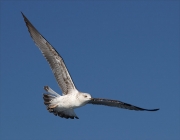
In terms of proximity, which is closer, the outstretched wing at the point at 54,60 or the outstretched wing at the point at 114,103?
the outstretched wing at the point at 54,60

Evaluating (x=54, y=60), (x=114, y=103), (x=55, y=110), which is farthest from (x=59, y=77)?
(x=114, y=103)

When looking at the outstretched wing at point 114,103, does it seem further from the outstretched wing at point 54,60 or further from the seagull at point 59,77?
the outstretched wing at point 54,60

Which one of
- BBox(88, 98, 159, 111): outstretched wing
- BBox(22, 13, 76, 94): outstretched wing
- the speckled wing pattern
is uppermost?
BBox(22, 13, 76, 94): outstretched wing

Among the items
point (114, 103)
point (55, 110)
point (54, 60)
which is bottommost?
point (55, 110)

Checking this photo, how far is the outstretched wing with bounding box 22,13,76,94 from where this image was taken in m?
20.3

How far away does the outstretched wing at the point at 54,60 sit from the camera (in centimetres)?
2028

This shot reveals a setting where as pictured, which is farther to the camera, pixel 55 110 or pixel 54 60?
pixel 55 110

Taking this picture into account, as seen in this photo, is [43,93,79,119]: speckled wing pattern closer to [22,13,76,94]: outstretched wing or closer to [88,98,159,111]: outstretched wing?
[22,13,76,94]: outstretched wing

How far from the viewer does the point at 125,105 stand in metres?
20.7

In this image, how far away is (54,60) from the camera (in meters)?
20.3

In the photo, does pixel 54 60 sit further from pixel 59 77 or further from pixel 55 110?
pixel 55 110

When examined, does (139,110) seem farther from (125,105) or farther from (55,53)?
(55,53)

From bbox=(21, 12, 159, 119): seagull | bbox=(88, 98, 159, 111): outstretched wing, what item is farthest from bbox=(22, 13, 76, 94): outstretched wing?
bbox=(88, 98, 159, 111): outstretched wing

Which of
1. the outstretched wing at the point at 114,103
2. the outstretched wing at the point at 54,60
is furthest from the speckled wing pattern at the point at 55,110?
the outstretched wing at the point at 114,103
